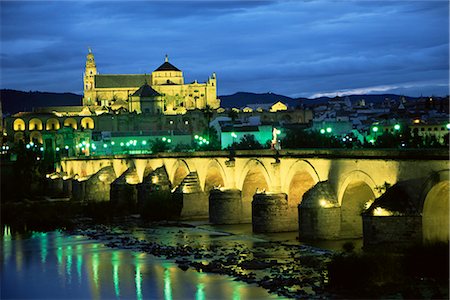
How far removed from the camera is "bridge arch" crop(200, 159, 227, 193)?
1475 inches

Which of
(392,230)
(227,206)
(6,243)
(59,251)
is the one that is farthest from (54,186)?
(392,230)

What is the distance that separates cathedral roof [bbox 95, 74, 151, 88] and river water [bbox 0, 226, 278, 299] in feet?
329

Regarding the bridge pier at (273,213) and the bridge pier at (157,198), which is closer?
the bridge pier at (273,213)

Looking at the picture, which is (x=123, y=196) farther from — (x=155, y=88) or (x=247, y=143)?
(x=155, y=88)

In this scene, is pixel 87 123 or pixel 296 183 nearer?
pixel 296 183

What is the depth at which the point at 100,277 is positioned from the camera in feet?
76.2

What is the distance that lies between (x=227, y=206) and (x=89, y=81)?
102 metres

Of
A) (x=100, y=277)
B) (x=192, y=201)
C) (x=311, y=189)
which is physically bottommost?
(x=100, y=277)

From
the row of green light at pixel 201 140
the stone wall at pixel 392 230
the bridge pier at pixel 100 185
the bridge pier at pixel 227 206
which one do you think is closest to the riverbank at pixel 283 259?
the stone wall at pixel 392 230

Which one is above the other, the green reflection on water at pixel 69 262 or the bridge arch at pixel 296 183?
the bridge arch at pixel 296 183

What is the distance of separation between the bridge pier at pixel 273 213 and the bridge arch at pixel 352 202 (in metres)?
3.88

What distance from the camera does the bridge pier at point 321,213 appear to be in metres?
25.5

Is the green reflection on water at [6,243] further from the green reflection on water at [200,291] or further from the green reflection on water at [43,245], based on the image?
the green reflection on water at [200,291]

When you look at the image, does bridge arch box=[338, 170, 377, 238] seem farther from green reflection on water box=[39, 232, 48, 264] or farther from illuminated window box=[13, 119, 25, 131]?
illuminated window box=[13, 119, 25, 131]
